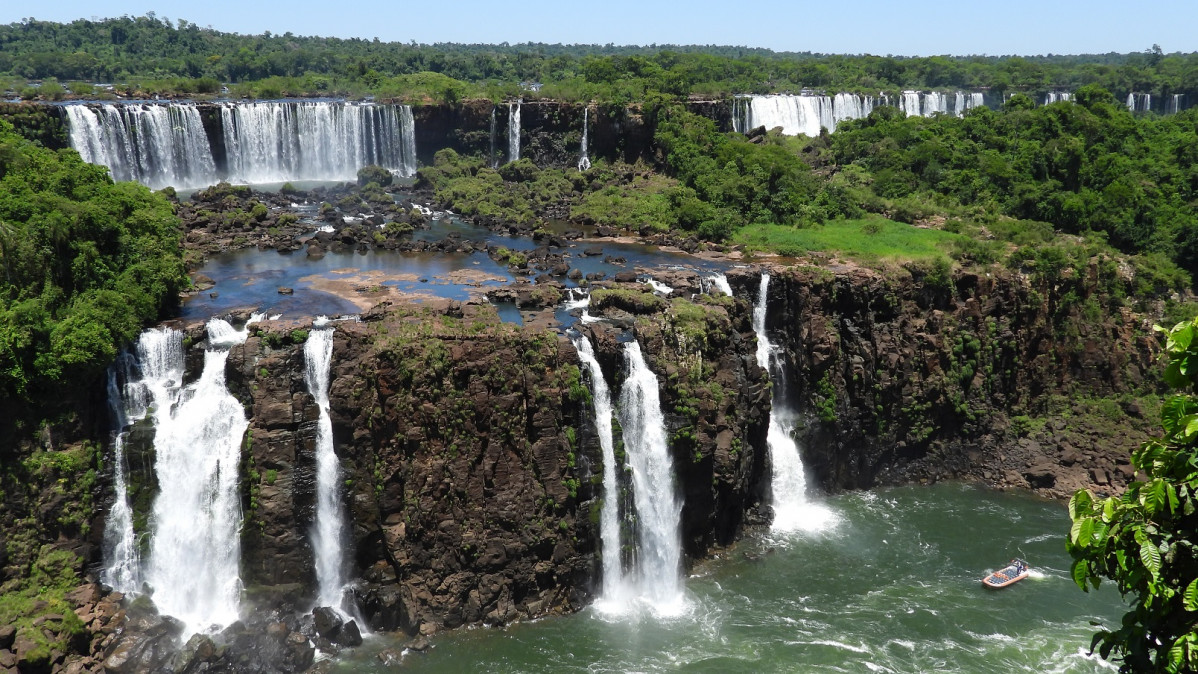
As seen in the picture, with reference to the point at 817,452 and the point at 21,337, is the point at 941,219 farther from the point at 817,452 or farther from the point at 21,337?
the point at 21,337

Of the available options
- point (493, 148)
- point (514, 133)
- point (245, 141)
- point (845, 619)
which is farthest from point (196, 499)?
point (514, 133)

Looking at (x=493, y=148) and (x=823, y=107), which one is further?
(x=823, y=107)

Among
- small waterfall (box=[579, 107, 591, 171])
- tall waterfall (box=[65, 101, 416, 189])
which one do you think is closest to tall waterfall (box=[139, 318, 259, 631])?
tall waterfall (box=[65, 101, 416, 189])

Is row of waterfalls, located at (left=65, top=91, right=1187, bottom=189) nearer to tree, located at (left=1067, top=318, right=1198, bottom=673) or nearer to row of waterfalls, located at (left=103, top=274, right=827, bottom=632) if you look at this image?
row of waterfalls, located at (left=103, top=274, right=827, bottom=632)

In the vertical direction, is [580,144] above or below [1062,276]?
above

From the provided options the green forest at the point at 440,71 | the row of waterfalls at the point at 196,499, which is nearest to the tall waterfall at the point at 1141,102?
the green forest at the point at 440,71

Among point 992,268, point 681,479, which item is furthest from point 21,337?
point 992,268

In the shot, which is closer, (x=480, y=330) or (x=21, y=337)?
(x=21, y=337)

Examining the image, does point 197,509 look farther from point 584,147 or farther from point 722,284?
point 584,147
